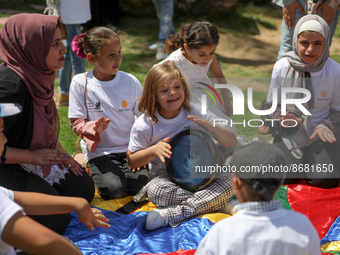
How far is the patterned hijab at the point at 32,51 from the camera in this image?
2.94 meters

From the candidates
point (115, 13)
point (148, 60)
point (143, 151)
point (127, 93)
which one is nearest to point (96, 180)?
point (143, 151)

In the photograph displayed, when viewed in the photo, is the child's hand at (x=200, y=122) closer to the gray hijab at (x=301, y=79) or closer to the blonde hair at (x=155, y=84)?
the blonde hair at (x=155, y=84)

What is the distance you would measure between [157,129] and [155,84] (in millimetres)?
339

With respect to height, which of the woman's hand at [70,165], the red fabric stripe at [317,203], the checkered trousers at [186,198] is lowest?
the red fabric stripe at [317,203]

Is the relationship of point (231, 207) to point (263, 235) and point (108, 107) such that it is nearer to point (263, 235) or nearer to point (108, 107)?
point (108, 107)

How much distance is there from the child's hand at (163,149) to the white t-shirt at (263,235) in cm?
126

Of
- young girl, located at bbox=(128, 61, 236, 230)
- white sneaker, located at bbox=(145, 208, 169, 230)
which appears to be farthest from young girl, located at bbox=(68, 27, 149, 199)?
white sneaker, located at bbox=(145, 208, 169, 230)

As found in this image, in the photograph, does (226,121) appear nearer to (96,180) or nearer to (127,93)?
(127,93)

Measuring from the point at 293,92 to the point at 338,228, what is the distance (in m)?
1.29

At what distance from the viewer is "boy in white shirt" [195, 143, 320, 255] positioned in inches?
68.6

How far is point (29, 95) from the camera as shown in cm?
301

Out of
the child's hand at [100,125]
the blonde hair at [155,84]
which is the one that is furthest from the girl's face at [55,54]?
the blonde hair at [155,84]

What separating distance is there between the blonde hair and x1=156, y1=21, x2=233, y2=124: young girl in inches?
16.7

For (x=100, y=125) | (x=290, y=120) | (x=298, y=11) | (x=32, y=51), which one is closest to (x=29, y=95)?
(x=32, y=51)
